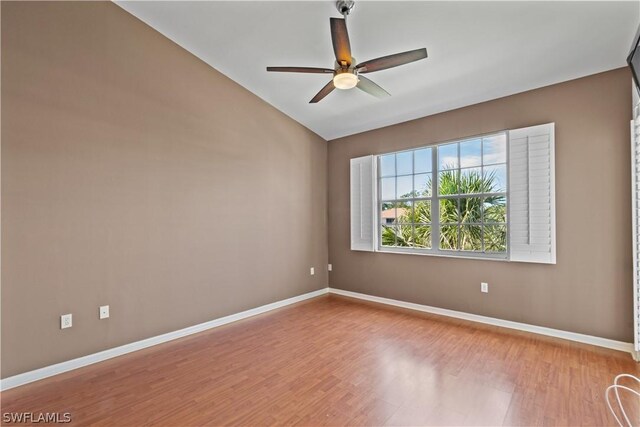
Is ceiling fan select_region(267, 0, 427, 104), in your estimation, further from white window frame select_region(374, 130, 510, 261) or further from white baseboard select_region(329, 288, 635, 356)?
white baseboard select_region(329, 288, 635, 356)

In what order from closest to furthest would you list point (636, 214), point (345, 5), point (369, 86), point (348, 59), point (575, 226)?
point (348, 59) → point (345, 5) → point (636, 214) → point (369, 86) → point (575, 226)

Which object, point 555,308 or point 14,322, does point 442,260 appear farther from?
point 14,322

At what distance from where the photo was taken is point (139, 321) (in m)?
2.99

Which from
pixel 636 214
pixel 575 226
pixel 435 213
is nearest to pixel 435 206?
pixel 435 213

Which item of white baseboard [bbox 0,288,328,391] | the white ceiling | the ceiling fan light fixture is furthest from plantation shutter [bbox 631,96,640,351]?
white baseboard [bbox 0,288,328,391]

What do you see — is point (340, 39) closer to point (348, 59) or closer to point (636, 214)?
point (348, 59)

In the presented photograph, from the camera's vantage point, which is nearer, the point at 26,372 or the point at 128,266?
the point at 26,372

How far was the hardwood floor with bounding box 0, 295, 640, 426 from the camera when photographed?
6.39 feet

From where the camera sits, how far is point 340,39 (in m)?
2.12

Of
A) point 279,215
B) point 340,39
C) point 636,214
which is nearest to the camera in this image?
point 340,39

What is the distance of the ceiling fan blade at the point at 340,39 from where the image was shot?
6.55ft

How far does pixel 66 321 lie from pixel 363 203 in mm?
3791

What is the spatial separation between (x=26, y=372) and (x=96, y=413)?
93 cm

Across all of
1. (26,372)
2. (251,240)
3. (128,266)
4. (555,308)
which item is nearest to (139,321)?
(128,266)
